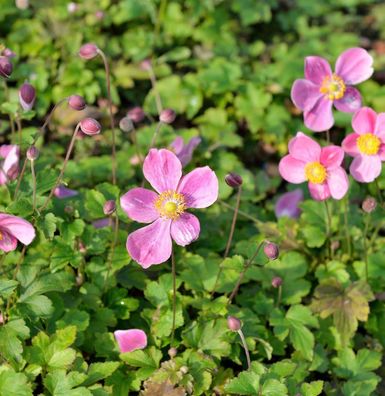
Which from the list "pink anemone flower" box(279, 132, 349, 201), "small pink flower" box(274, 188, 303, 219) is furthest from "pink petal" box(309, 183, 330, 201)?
"small pink flower" box(274, 188, 303, 219)

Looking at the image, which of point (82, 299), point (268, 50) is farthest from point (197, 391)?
point (268, 50)

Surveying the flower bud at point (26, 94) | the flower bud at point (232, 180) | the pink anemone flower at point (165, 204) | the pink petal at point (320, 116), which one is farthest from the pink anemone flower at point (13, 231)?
the pink petal at point (320, 116)

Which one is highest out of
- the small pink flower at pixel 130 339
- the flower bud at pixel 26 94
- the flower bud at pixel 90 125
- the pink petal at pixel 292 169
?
the flower bud at pixel 90 125

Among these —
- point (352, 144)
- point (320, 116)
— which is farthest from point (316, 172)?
point (320, 116)

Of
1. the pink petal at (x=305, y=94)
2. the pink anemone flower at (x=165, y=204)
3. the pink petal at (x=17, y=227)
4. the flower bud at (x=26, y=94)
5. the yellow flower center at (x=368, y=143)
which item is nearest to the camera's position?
the pink petal at (x=17, y=227)

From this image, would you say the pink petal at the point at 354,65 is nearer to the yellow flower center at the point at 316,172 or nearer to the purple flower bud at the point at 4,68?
the yellow flower center at the point at 316,172

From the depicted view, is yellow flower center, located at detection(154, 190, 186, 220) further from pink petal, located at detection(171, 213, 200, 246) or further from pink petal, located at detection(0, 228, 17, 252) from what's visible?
pink petal, located at detection(0, 228, 17, 252)

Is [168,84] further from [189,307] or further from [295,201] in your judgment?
[189,307]
